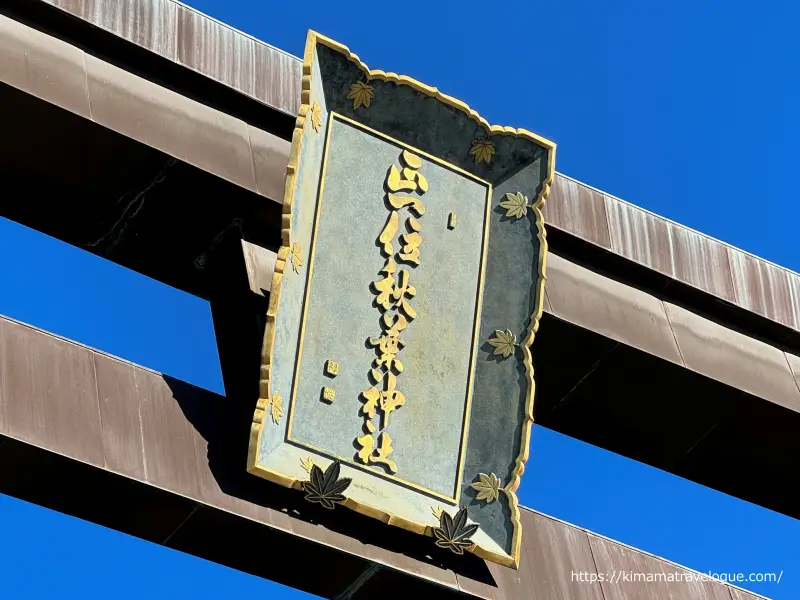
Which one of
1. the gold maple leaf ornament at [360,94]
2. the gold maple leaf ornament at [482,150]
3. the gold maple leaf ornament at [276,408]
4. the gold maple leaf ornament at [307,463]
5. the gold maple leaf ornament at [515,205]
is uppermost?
the gold maple leaf ornament at [482,150]

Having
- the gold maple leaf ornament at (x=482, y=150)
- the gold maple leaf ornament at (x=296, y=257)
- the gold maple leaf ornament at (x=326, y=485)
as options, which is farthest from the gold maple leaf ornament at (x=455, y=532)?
the gold maple leaf ornament at (x=482, y=150)

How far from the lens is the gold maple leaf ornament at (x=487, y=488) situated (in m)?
11.7

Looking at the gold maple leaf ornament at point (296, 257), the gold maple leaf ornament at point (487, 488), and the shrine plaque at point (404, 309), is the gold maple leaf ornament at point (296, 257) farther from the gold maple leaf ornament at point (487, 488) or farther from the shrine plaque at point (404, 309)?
the gold maple leaf ornament at point (487, 488)

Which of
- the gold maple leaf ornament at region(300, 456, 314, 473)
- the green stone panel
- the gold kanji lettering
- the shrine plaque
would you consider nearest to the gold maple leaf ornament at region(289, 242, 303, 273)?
the shrine plaque

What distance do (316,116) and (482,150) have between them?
4.34ft

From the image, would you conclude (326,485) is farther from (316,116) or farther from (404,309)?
(316,116)

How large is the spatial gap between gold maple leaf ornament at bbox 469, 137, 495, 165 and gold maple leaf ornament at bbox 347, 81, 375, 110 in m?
0.84

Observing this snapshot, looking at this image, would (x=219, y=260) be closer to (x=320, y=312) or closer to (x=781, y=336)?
(x=320, y=312)

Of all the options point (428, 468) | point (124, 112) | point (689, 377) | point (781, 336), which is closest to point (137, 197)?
point (124, 112)

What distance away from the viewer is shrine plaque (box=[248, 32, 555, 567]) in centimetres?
1120

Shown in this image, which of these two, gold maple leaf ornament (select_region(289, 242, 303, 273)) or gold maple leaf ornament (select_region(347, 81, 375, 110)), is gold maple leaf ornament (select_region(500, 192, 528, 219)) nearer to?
gold maple leaf ornament (select_region(347, 81, 375, 110))

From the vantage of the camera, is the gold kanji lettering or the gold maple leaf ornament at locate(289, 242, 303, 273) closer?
the gold maple leaf ornament at locate(289, 242, 303, 273)

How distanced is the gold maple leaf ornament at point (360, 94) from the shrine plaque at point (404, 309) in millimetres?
10

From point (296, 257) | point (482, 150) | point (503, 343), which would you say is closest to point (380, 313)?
point (296, 257)
